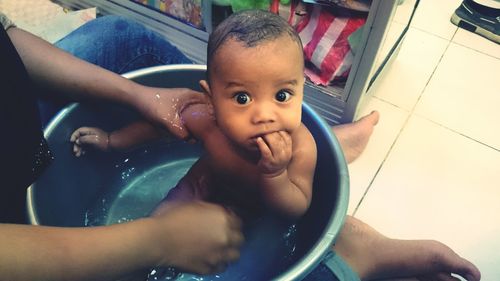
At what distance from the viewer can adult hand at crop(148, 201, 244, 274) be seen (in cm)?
61

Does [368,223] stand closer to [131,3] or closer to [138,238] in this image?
[138,238]

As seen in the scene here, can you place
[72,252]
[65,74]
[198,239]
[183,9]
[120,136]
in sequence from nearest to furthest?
1. [72,252]
2. [198,239]
3. [65,74]
4. [120,136]
5. [183,9]

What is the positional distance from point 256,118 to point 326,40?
59 centimetres

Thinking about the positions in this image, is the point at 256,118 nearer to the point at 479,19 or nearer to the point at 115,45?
the point at 115,45

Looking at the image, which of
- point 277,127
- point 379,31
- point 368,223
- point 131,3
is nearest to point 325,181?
point 277,127

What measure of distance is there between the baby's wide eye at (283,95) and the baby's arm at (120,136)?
363 millimetres

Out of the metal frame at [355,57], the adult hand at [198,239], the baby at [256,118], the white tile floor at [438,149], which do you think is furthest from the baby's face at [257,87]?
the white tile floor at [438,149]

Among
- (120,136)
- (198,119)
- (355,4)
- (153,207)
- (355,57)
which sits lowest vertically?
(153,207)

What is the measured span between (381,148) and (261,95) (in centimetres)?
69

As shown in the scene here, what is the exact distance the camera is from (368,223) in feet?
3.53

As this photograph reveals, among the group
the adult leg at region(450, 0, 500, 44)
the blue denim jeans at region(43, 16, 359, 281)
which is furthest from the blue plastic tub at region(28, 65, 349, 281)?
the adult leg at region(450, 0, 500, 44)

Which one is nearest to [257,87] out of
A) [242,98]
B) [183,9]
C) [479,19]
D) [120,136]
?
[242,98]

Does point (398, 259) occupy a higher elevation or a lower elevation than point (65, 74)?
lower

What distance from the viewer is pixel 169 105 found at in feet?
2.87
